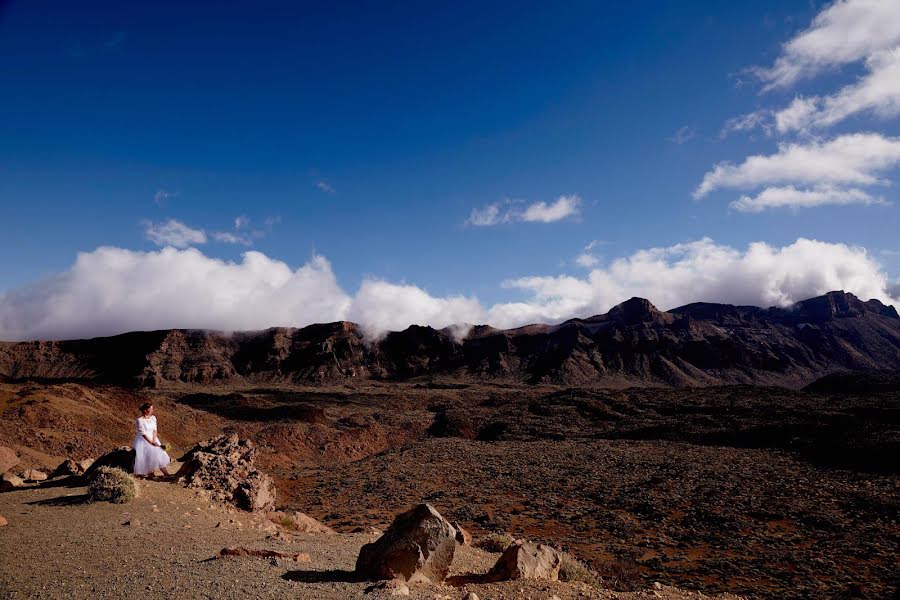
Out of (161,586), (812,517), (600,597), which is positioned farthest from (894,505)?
(161,586)

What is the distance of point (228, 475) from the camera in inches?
549

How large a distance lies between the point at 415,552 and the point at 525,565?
1.95 metres

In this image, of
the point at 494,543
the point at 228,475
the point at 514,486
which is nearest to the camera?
the point at 494,543

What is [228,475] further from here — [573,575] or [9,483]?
[573,575]

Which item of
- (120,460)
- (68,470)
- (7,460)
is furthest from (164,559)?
(7,460)

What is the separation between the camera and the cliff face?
131 metres

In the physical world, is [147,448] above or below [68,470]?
above

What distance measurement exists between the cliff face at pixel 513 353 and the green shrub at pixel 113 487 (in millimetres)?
116821

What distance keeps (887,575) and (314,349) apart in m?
145

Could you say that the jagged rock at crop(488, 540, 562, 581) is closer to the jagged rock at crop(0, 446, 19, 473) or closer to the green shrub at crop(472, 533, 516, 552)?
the green shrub at crop(472, 533, 516, 552)

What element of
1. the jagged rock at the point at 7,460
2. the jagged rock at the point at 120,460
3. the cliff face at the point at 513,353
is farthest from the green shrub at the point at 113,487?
the cliff face at the point at 513,353

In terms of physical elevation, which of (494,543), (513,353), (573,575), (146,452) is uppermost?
(513,353)

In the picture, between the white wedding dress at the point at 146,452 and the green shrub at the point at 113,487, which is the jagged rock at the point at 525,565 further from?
the white wedding dress at the point at 146,452

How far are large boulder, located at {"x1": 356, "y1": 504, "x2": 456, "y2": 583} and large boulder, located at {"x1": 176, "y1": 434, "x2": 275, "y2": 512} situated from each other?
7629 millimetres
